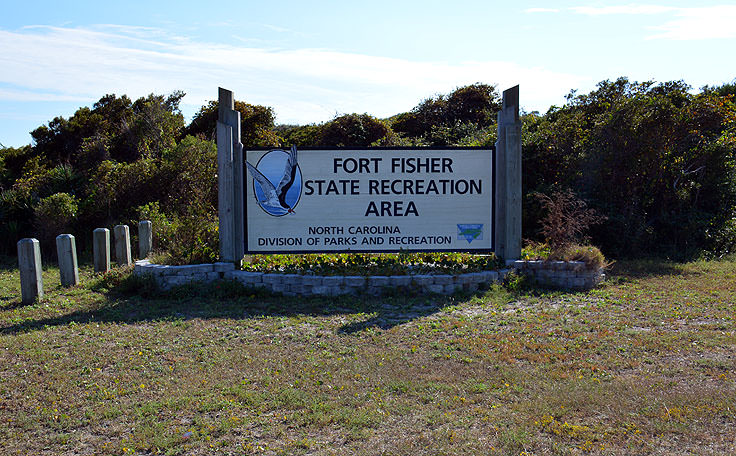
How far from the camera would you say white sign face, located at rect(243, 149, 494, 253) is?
9.77 metres

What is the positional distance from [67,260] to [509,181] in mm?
7712

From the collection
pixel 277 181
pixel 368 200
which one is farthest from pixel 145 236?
pixel 368 200

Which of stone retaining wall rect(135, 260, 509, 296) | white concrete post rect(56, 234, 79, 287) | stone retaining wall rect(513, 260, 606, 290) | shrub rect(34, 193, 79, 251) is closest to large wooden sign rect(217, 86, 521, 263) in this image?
stone retaining wall rect(513, 260, 606, 290)

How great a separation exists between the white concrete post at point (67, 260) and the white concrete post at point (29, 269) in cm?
100

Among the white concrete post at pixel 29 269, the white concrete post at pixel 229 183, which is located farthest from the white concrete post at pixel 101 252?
the white concrete post at pixel 229 183

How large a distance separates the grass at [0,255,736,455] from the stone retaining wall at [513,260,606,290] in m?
0.54

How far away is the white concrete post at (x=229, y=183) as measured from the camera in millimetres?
9570

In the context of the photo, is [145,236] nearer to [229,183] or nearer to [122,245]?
[122,245]

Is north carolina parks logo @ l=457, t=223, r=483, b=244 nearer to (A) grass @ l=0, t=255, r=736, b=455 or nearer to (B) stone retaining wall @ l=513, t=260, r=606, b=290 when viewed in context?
(B) stone retaining wall @ l=513, t=260, r=606, b=290

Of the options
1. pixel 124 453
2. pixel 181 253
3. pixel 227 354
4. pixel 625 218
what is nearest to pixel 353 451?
pixel 124 453

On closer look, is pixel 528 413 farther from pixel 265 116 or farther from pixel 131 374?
pixel 265 116

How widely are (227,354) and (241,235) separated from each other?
3864 millimetres

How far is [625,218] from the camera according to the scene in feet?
40.9

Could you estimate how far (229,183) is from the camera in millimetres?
9602
